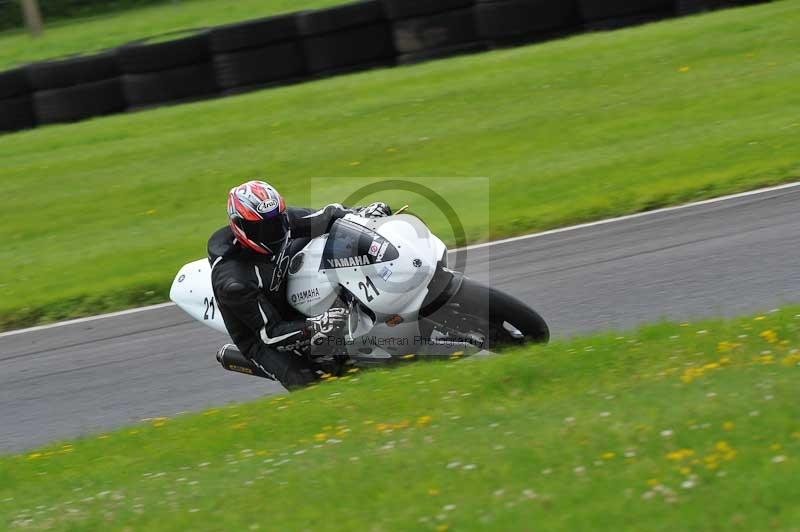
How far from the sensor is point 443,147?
14.8 m

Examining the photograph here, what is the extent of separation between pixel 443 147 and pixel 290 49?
4.49 m

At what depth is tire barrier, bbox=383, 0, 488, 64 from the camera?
17.5 m

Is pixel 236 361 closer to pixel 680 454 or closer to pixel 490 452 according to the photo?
pixel 490 452

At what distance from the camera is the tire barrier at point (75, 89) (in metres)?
A: 17.8

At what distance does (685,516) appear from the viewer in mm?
4543

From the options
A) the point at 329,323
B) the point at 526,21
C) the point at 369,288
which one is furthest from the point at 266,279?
the point at 526,21

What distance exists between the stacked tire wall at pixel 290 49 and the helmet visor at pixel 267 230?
10.8 m

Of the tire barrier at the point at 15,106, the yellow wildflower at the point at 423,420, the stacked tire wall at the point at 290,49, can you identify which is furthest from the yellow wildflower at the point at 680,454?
the tire barrier at the point at 15,106

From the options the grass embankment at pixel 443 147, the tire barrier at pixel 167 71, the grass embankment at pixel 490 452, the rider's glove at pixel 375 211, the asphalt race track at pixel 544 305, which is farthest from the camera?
the tire barrier at pixel 167 71

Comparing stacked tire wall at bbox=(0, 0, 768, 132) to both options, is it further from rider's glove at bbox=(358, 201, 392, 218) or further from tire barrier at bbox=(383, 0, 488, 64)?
rider's glove at bbox=(358, 201, 392, 218)

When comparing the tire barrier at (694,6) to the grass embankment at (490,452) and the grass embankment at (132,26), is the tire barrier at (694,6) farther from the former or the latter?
the grass embankment at (490,452)

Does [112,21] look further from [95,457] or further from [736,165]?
[95,457]

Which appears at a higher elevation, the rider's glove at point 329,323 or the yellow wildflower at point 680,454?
the rider's glove at point 329,323

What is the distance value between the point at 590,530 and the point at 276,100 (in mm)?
13952
